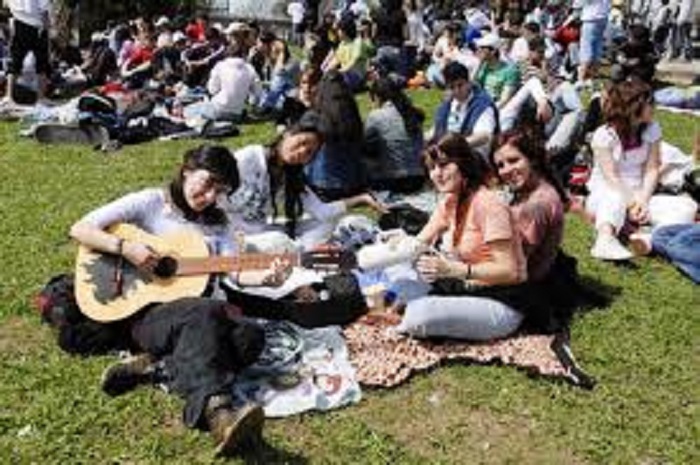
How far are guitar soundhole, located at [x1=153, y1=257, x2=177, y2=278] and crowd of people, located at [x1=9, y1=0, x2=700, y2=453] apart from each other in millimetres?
91

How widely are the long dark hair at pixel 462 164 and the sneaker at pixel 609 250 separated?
2054mm

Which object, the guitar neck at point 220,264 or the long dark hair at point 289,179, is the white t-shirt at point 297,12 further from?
the guitar neck at point 220,264

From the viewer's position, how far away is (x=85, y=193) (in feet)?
28.0

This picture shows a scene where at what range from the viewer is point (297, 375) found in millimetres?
4773

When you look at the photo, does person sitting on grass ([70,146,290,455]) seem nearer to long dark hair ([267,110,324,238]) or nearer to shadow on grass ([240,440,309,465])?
shadow on grass ([240,440,309,465])

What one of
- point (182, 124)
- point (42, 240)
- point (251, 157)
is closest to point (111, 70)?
point (182, 124)

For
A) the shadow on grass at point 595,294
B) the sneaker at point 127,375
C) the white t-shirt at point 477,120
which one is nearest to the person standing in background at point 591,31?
the white t-shirt at point 477,120

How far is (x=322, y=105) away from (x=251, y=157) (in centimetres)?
232

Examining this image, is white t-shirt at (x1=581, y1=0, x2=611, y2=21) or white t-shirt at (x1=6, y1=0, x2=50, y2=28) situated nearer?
white t-shirt at (x1=6, y1=0, x2=50, y2=28)

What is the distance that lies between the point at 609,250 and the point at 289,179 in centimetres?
244

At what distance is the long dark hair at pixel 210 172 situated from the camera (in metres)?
4.74

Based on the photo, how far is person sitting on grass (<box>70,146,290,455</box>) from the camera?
414 cm

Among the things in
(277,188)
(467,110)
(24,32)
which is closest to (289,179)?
(277,188)

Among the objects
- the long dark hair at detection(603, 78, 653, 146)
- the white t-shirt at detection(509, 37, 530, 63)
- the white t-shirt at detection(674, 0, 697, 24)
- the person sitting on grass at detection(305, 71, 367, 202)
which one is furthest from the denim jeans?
the white t-shirt at detection(674, 0, 697, 24)
